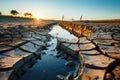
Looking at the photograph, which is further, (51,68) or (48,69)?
(51,68)

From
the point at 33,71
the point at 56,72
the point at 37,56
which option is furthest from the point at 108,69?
the point at 37,56

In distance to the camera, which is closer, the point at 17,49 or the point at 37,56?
the point at 17,49

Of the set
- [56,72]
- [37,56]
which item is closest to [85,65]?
A: [56,72]

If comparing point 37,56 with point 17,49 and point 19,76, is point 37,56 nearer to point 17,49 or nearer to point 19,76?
point 17,49

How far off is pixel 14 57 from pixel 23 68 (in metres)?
0.42

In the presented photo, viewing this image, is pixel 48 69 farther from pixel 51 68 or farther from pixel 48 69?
pixel 51 68

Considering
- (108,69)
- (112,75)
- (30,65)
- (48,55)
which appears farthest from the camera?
(48,55)

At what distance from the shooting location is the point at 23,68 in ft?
15.6

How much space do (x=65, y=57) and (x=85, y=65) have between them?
85.8 inches

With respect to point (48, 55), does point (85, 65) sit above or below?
above

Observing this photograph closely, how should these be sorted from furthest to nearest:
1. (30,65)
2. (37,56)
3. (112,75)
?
(37,56)
(30,65)
(112,75)

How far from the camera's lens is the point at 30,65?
5359mm

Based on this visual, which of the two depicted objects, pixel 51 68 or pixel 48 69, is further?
pixel 51 68

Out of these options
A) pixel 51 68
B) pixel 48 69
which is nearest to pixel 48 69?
pixel 48 69
